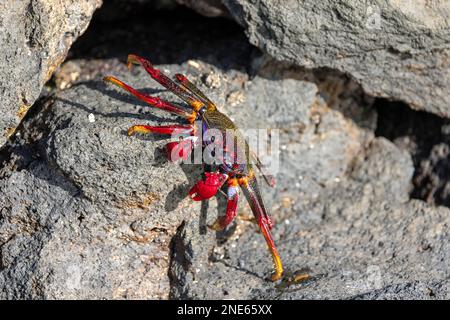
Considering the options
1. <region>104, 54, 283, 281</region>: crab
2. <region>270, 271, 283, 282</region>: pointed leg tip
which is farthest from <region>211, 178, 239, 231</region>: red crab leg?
<region>270, 271, 283, 282</region>: pointed leg tip

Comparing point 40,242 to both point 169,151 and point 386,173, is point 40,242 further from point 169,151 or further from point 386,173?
point 386,173

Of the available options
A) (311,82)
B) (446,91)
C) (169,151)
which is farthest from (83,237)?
(446,91)

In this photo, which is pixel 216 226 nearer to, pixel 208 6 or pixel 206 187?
pixel 206 187

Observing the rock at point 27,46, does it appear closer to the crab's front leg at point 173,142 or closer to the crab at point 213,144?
the crab at point 213,144

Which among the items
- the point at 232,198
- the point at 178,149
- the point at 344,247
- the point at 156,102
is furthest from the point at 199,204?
the point at 344,247

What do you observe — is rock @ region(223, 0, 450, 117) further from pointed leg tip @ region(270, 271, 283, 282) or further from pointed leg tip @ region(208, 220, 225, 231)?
pointed leg tip @ region(270, 271, 283, 282)

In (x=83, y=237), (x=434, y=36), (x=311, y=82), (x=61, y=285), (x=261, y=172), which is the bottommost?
(x=61, y=285)

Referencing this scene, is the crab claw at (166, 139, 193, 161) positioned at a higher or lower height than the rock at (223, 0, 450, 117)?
lower
